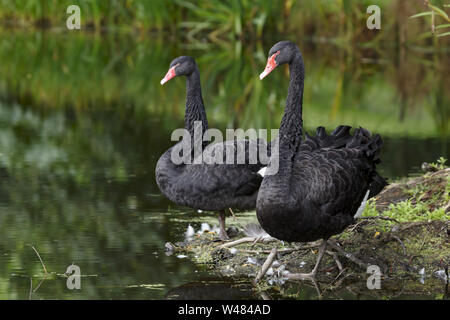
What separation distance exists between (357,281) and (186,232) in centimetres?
150

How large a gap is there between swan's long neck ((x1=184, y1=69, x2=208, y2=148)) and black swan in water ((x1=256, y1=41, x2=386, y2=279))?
125 cm

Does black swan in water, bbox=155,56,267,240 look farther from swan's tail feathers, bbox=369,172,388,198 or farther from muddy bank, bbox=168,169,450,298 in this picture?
swan's tail feathers, bbox=369,172,388,198

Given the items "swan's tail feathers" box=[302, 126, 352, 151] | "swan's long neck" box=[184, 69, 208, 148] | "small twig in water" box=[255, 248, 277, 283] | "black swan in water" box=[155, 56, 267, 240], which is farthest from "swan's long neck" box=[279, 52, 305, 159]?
"swan's long neck" box=[184, 69, 208, 148]

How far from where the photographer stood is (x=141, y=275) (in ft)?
16.3

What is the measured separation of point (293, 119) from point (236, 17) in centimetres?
1325

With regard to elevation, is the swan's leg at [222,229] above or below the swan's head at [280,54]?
below

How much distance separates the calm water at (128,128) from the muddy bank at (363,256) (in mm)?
182

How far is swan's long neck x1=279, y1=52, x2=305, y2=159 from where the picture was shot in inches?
199

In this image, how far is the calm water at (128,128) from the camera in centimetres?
513

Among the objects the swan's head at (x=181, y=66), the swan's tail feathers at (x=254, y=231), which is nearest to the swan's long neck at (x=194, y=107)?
the swan's head at (x=181, y=66)

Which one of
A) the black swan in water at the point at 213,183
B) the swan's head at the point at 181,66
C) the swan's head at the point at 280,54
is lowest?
the black swan in water at the point at 213,183

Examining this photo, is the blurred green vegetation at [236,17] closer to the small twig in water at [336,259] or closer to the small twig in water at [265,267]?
the small twig in water at [336,259]

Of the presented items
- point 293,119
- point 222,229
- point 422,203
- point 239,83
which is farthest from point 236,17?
point 293,119

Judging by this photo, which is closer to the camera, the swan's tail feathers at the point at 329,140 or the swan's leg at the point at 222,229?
the swan's tail feathers at the point at 329,140
